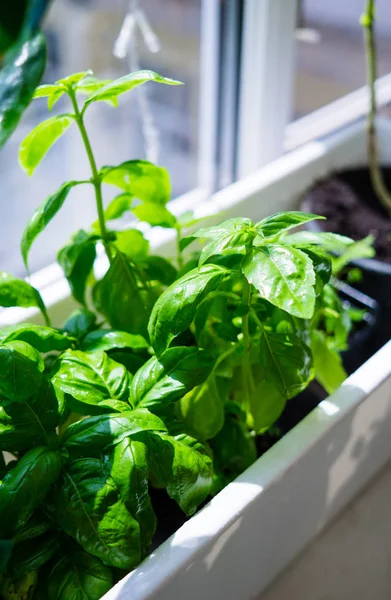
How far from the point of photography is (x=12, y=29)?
38 cm

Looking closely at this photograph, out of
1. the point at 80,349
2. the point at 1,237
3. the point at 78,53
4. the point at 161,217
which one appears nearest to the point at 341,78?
the point at 78,53

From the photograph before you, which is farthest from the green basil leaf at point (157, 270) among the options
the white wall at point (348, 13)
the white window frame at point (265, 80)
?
the white wall at point (348, 13)

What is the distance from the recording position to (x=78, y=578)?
57 centimetres

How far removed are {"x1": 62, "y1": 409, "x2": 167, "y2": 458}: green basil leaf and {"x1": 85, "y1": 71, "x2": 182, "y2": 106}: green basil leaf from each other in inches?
10.2

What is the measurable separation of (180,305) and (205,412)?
0.43 ft

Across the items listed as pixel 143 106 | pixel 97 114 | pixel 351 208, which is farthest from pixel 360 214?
pixel 97 114

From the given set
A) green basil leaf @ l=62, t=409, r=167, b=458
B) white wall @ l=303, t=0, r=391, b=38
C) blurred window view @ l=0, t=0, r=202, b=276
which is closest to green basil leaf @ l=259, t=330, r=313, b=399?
green basil leaf @ l=62, t=409, r=167, b=458

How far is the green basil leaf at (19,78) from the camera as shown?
42cm

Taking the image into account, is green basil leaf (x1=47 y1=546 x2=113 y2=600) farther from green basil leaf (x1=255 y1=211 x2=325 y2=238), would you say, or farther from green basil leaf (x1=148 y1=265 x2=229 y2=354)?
green basil leaf (x1=255 y1=211 x2=325 y2=238)

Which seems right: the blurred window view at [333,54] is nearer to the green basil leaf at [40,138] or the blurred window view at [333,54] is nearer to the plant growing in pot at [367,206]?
the plant growing in pot at [367,206]

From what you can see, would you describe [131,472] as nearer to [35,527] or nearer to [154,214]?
[35,527]

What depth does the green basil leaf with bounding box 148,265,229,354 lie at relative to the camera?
57cm

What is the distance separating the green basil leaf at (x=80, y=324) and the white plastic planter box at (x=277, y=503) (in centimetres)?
12

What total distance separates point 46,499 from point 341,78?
1209 millimetres
